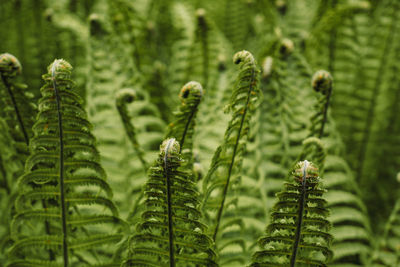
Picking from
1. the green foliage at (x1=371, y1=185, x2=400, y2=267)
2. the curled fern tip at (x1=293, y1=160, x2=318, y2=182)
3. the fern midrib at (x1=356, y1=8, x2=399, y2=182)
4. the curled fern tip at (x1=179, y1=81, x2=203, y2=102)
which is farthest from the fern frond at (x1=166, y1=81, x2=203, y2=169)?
the fern midrib at (x1=356, y1=8, x2=399, y2=182)

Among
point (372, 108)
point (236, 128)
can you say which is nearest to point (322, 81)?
point (236, 128)

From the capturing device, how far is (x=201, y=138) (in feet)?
4.08

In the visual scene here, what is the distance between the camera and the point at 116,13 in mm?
1537

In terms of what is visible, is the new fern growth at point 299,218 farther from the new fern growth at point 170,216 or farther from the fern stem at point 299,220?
the new fern growth at point 170,216

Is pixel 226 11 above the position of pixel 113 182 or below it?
Answer: above

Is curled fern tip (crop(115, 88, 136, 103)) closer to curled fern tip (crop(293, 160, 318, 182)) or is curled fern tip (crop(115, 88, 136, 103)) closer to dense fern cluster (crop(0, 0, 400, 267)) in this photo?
dense fern cluster (crop(0, 0, 400, 267))


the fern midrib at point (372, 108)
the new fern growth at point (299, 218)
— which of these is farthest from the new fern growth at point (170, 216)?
the fern midrib at point (372, 108)

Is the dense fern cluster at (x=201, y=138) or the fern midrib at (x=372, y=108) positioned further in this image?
the fern midrib at (x=372, y=108)

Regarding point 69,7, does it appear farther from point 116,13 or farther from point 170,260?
point 170,260

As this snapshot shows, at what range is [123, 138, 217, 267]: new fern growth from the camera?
0.58 meters

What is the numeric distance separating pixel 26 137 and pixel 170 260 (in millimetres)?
386

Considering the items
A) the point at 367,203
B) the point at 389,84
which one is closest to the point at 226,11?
the point at 389,84

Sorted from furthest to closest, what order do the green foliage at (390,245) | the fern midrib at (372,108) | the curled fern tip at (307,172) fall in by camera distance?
the fern midrib at (372,108) → the green foliage at (390,245) → the curled fern tip at (307,172)

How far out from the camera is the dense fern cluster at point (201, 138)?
0.65m
